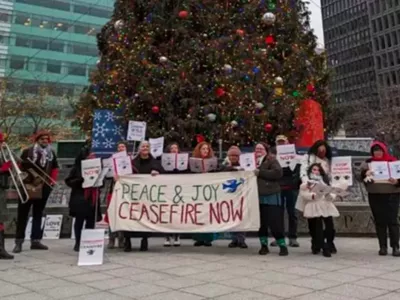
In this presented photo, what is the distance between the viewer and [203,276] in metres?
5.65

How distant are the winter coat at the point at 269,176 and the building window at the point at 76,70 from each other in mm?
64896

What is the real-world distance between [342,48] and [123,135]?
72918 millimetres

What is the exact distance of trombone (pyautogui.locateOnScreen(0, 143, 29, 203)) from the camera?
7145 mm

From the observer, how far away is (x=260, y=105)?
527 inches

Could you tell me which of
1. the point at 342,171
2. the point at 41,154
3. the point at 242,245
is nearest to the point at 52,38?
the point at 41,154

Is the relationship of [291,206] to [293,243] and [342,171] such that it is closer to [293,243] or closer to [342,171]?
[293,243]

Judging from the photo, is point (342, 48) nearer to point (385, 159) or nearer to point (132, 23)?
point (132, 23)

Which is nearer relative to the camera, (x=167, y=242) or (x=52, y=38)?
(x=167, y=242)

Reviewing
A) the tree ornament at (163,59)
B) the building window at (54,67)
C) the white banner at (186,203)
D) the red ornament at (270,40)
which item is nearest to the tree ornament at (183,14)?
the tree ornament at (163,59)

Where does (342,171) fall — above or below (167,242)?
above

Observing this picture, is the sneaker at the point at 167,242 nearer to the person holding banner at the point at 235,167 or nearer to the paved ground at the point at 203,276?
the paved ground at the point at 203,276

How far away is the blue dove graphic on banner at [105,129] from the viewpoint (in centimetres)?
1340

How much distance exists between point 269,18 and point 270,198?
8.37m

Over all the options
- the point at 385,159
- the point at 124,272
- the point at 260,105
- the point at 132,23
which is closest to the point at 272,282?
the point at 124,272
